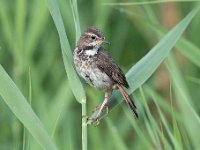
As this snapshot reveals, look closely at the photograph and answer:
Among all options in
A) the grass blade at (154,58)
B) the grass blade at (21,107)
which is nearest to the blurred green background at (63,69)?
the grass blade at (154,58)

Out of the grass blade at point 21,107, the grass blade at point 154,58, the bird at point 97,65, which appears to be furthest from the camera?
the bird at point 97,65

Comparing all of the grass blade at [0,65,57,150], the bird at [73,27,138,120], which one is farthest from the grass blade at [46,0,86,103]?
the bird at [73,27,138,120]

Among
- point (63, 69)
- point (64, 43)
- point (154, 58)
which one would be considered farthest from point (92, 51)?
point (63, 69)

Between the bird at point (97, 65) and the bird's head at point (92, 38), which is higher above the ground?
the bird's head at point (92, 38)

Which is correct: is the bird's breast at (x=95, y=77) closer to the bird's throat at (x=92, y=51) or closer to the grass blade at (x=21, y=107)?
the bird's throat at (x=92, y=51)

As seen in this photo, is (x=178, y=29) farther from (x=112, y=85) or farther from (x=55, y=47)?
(x=55, y=47)

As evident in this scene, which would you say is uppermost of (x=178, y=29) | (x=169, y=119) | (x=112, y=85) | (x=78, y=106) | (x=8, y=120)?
(x=178, y=29)

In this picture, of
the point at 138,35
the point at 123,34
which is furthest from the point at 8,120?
the point at 138,35
